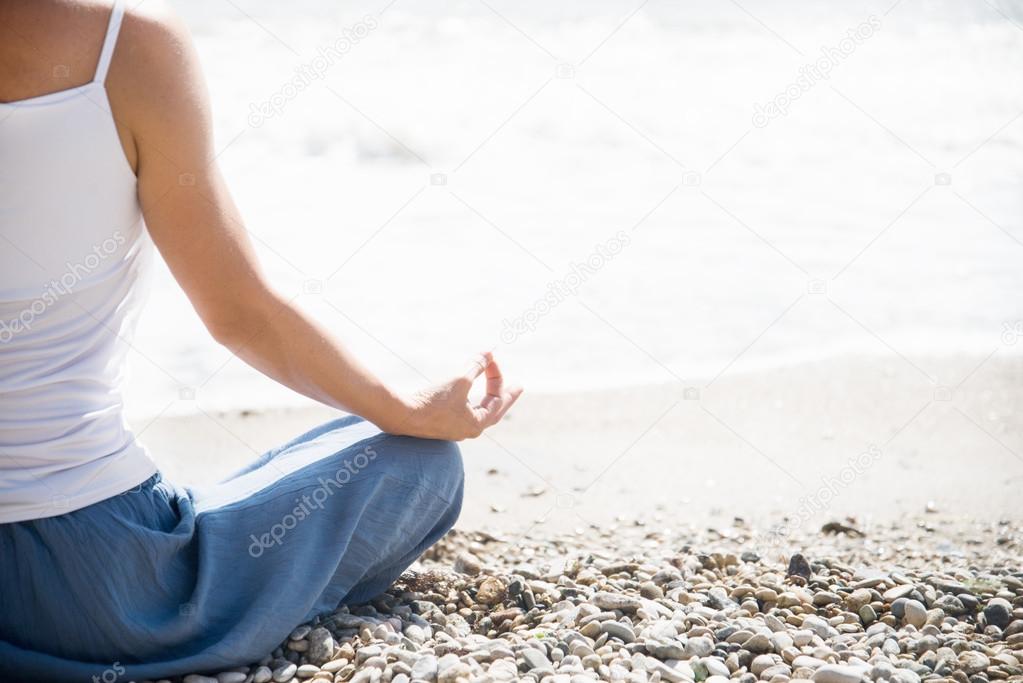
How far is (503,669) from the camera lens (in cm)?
219

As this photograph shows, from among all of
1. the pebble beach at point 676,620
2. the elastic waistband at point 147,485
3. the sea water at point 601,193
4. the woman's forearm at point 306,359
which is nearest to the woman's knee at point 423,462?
the woman's forearm at point 306,359

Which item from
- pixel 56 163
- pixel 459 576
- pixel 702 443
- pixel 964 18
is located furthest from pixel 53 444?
pixel 964 18

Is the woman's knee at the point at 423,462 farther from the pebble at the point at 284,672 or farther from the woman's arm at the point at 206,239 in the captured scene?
the pebble at the point at 284,672

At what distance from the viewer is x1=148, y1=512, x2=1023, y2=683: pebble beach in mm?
2244

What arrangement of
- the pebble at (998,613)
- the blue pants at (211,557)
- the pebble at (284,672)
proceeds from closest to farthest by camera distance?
the blue pants at (211,557), the pebble at (284,672), the pebble at (998,613)

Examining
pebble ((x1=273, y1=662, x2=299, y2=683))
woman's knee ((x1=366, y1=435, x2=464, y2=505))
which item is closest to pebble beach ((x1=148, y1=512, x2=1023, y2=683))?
pebble ((x1=273, y1=662, x2=299, y2=683))

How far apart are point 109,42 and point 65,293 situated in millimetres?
443

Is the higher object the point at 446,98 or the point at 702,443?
the point at 446,98

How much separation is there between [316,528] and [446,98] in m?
→ 9.64

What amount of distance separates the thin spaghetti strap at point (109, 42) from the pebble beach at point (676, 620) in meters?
1.20

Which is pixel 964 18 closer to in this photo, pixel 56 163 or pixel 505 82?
pixel 505 82

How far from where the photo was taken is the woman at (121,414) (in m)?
1.84

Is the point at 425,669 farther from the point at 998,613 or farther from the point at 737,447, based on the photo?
the point at 737,447

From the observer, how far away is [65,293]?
1912 millimetres
